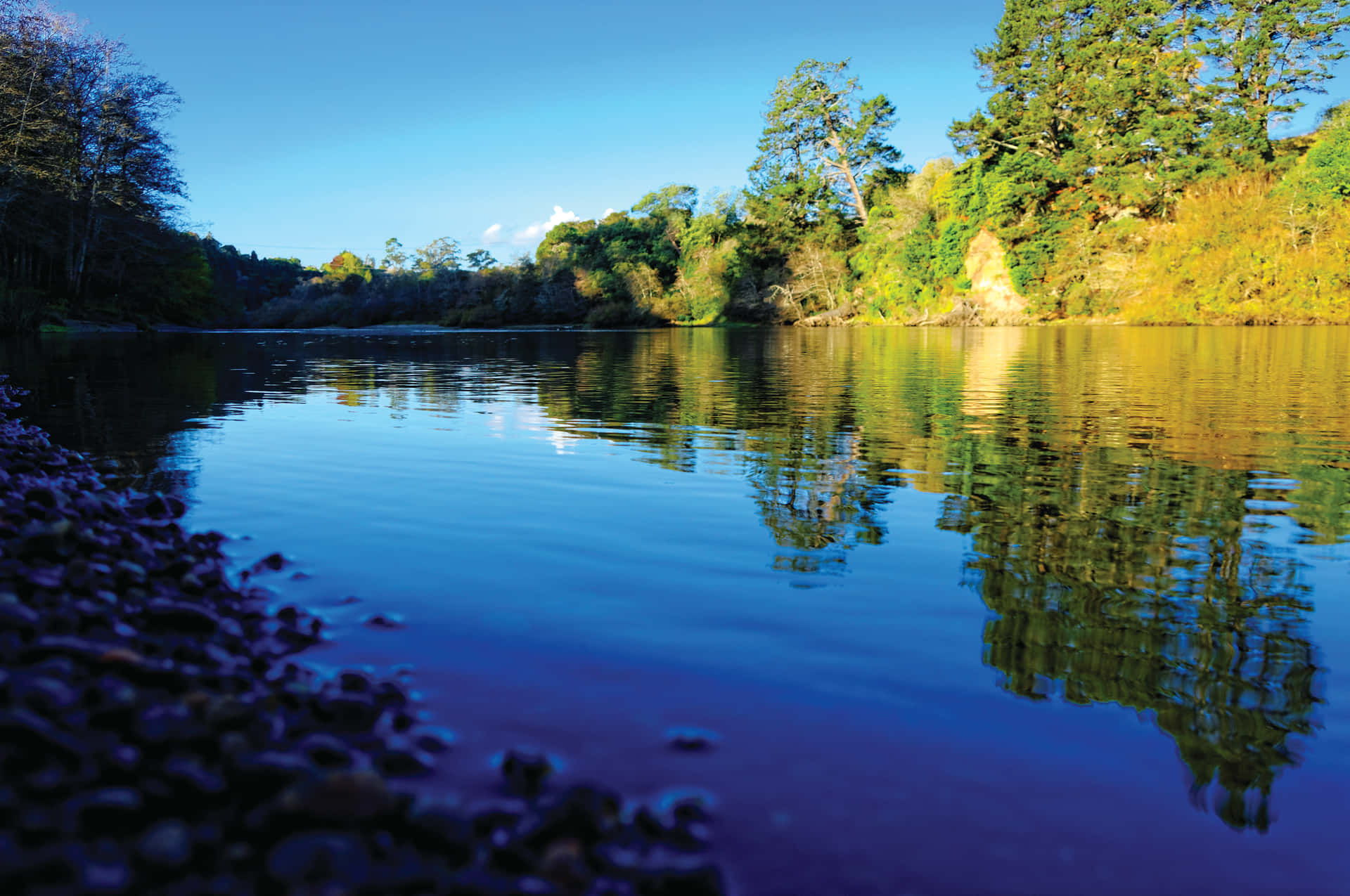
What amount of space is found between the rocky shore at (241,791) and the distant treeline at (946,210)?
138 feet

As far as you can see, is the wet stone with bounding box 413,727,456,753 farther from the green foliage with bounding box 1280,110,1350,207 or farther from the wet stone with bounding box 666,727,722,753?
the green foliage with bounding box 1280,110,1350,207

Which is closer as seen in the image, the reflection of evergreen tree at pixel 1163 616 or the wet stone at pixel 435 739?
the wet stone at pixel 435 739

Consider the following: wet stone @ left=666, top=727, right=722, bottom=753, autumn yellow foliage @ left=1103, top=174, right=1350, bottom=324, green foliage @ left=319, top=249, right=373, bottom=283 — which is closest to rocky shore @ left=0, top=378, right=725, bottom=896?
wet stone @ left=666, top=727, right=722, bottom=753

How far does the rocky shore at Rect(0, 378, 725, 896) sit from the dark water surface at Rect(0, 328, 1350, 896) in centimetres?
27

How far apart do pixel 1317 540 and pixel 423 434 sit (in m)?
9.67

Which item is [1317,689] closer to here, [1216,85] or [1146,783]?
[1146,783]

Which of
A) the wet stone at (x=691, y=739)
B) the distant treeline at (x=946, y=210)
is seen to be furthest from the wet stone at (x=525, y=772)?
the distant treeline at (x=946, y=210)

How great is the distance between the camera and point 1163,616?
4.42m

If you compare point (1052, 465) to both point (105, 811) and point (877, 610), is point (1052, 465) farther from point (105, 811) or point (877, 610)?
point (105, 811)

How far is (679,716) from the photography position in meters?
3.36

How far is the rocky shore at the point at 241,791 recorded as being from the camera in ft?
6.76

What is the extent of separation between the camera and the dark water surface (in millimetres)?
2705

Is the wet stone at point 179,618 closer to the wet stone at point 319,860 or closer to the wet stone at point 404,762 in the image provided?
the wet stone at point 404,762

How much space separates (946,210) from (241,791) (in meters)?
69.0
